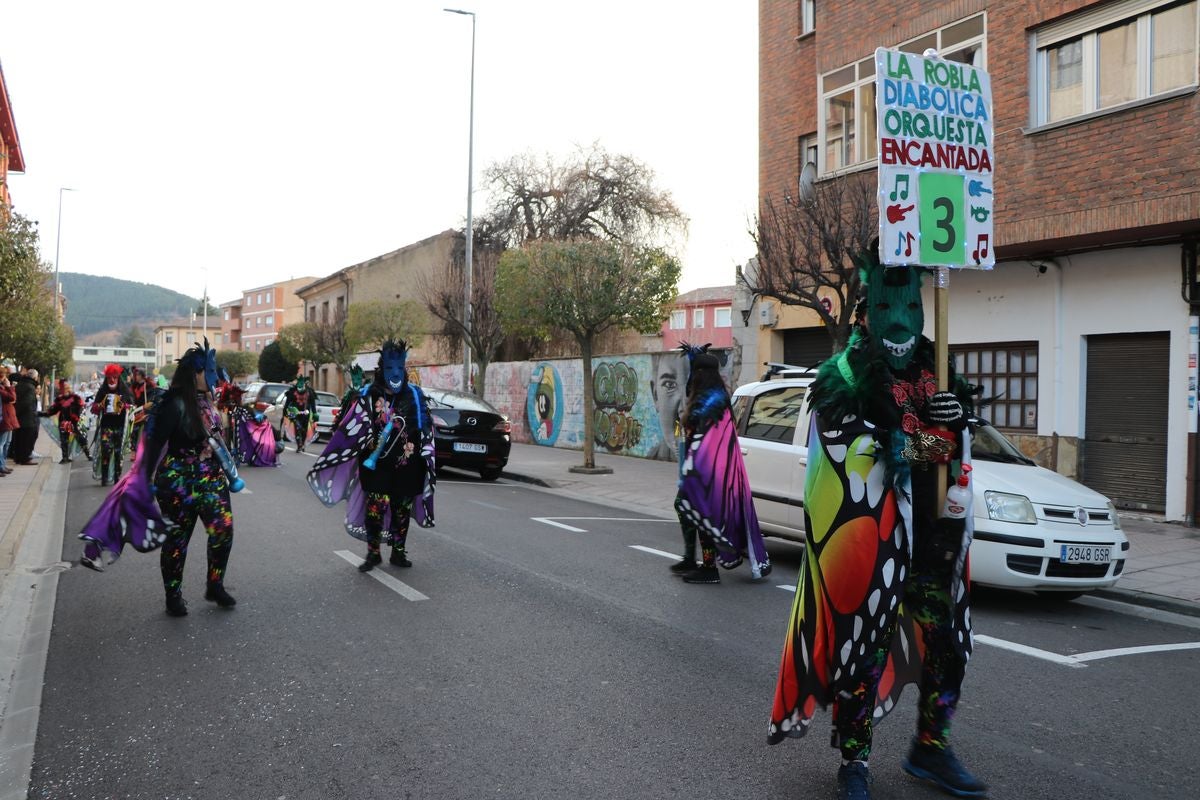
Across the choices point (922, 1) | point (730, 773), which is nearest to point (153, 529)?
point (730, 773)

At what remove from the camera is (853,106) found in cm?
1569

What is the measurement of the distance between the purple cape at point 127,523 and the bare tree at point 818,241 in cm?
737

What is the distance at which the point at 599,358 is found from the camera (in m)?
22.6

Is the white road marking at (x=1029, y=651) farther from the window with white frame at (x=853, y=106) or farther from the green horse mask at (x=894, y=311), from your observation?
the window with white frame at (x=853, y=106)

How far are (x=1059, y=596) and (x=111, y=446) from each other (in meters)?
13.2

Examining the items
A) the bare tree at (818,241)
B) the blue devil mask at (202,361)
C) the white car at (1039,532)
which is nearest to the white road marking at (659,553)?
the white car at (1039,532)

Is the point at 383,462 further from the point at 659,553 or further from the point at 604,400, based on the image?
the point at 604,400

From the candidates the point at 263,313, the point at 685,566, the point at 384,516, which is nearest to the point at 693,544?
the point at 685,566

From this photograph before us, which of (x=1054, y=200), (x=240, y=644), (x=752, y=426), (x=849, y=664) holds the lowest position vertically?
(x=240, y=644)

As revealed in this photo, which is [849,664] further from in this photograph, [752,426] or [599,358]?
[599,358]

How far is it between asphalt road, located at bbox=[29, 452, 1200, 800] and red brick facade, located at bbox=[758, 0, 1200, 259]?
5.98m

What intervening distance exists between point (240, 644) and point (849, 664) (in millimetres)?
3685

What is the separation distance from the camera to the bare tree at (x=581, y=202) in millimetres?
36250

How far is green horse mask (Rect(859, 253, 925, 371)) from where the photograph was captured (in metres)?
3.44
